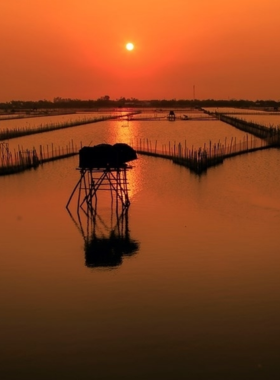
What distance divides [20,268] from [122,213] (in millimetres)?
6287

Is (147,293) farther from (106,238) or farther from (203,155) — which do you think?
(203,155)

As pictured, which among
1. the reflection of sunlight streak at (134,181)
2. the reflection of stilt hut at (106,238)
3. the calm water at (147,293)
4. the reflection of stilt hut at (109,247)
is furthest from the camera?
the reflection of sunlight streak at (134,181)

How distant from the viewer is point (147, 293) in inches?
431

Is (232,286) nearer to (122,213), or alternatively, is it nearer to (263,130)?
(122,213)

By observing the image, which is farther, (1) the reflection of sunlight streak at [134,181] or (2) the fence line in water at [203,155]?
(2) the fence line in water at [203,155]

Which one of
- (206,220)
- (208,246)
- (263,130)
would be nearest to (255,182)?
(206,220)

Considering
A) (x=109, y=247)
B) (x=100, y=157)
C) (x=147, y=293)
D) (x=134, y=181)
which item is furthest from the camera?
(x=134, y=181)

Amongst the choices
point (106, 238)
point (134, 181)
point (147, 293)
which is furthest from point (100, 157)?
point (134, 181)

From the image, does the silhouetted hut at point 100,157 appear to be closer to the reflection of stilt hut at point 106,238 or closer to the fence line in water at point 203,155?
the reflection of stilt hut at point 106,238

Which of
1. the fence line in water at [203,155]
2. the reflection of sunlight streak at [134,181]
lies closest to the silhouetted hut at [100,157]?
the reflection of sunlight streak at [134,181]

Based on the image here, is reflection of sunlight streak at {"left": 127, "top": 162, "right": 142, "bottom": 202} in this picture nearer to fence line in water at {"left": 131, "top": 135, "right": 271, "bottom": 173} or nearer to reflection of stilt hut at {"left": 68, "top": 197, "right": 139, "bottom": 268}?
fence line in water at {"left": 131, "top": 135, "right": 271, "bottom": 173}

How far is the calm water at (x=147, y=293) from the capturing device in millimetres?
8234

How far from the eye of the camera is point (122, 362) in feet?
27.1

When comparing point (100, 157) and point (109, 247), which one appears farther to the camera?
point (100, 157)
